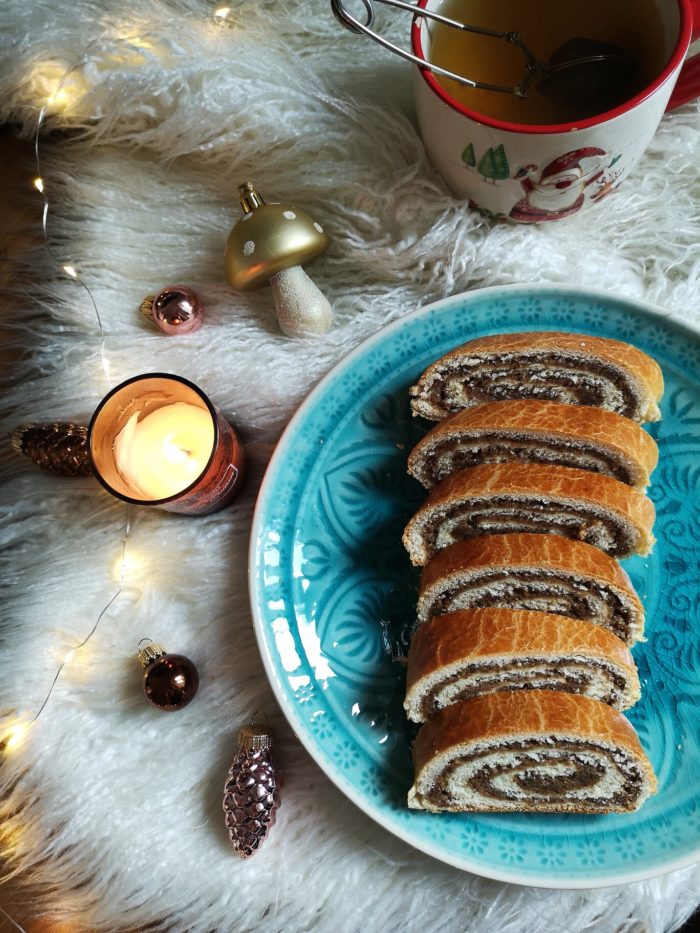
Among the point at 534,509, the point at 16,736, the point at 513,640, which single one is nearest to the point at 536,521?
the point at 534,509

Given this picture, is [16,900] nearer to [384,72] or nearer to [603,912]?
[603,912]

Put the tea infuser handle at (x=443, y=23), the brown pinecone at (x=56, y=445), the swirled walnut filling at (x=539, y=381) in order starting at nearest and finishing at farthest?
the tea infuser handle at (x=443, y=23)
the swirled walnut filling at (x=539, y=381)
the brown pinecone at (x=56, y=445)

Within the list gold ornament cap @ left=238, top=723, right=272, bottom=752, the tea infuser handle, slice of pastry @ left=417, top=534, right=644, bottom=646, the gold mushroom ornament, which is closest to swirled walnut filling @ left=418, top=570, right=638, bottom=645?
slice of pastry @ left=417, top=534, right=644, bottom=646

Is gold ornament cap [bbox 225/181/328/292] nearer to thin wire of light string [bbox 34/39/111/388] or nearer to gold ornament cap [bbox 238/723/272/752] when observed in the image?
thin wire of light string [bbox 34/39/111/388]

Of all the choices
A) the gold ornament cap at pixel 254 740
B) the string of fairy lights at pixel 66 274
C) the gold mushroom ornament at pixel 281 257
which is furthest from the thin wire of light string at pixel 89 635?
the gold mushroom ornament at pixel 281 257

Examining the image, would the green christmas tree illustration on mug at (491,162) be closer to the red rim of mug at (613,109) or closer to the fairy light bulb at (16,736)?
the red rim of mug at (613,109)

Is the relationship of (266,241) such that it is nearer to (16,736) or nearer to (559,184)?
(559,184)
